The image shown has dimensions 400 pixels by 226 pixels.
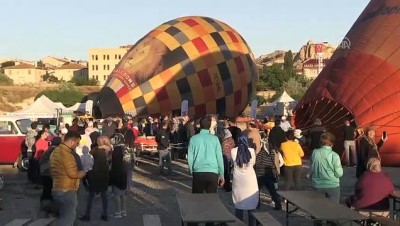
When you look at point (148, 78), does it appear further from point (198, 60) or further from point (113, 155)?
point (113, 155)

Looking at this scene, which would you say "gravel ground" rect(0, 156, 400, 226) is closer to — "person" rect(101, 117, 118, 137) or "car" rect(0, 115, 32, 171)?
"car" rect(0, 115, 32, 171)

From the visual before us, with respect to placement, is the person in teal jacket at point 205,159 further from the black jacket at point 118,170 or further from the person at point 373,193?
the person at point 373,193

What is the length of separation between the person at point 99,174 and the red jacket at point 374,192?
12.7ft

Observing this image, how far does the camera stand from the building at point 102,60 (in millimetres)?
147250

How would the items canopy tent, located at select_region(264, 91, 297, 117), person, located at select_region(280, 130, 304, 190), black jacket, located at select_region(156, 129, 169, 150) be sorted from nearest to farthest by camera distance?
person, located at select_region(280, 130, 304, 190) → black jacket, located at select_region(156, 129, 169, 150) → canopy tent, located at select_region(264, 91, 297, 117)

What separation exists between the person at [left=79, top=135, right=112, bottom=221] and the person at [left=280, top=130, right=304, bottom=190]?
2954 millimetres

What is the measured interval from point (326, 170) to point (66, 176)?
328cm

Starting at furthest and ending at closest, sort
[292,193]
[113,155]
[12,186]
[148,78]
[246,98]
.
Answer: [246,98], [148,78], [12,186], [113,155], [292,193]

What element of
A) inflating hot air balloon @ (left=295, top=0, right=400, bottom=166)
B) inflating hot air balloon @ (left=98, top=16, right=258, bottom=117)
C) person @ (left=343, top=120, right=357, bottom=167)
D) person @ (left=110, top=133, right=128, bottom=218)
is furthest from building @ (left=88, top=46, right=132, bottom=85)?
person @ (left=110, top=133, right=128, bottom=218)

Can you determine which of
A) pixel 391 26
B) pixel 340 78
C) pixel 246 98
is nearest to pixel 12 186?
pixel 340 78

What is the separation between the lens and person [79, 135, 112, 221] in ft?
34.6

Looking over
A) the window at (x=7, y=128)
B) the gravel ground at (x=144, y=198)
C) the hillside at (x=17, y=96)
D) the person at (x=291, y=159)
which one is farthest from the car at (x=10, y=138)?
the hillside at (x=17, y=96)

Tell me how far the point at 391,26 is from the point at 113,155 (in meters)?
9.92

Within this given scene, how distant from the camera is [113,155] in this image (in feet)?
35.7
